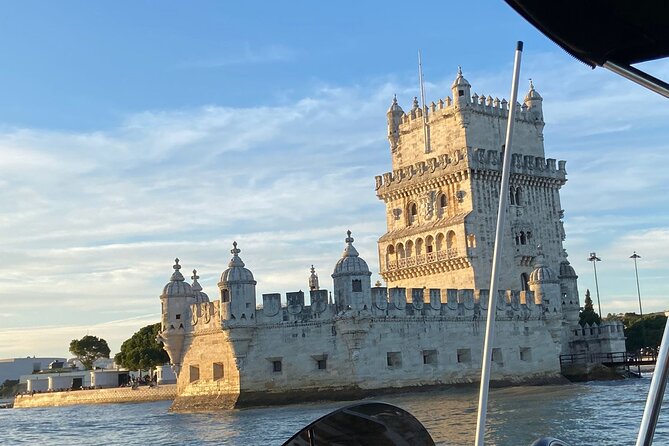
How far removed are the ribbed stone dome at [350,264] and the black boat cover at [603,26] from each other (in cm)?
2947

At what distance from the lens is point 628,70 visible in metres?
5.43

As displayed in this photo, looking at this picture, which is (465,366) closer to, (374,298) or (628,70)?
(374,298)

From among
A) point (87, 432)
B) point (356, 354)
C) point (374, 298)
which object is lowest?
point (87, 432)

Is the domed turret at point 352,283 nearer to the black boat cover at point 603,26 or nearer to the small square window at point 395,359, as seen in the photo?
the small square window at point 395,359

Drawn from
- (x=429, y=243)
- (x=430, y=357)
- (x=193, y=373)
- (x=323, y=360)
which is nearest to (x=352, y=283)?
(x=323, y=360)

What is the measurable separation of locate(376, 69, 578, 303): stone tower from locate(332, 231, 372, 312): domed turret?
11.8 meters

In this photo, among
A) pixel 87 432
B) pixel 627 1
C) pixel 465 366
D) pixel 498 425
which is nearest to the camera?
pixel 627 1

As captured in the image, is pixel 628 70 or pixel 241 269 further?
pixel 241 269

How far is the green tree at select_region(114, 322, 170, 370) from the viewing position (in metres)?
68.6

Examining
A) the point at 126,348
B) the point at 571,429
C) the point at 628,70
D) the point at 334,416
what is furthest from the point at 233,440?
the point at 126,348

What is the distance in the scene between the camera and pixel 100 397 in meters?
57.8

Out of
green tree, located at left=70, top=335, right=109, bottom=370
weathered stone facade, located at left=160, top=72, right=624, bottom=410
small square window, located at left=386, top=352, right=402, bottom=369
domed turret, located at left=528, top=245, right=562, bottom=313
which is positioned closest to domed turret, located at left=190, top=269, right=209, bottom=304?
weathered stone facade, located at left=160, top=72, right=624, bottom=410

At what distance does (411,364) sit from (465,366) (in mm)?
3130

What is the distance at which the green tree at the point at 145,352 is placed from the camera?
68.6 meters
